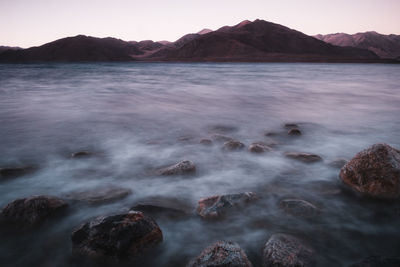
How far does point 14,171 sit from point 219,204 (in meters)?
2.95

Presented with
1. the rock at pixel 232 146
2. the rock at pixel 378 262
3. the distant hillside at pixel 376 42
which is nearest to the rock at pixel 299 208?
the rock at pixel 378 262

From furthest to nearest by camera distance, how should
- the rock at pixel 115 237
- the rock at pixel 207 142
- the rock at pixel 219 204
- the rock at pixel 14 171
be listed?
the rock at pixel 207 142 → the rock at pixel 14 171 → the rock at pixel 219 204 → the rock at pixel 115 237

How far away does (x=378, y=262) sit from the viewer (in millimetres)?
1889

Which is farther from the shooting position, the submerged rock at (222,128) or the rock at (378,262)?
the submerged rock at (222,128)

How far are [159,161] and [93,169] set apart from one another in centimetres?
100

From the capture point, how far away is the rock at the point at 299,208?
2.60 meters

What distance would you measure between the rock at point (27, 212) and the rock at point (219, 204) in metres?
1.52

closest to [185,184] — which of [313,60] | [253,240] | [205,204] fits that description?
[205,204]

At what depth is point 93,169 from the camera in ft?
12.4

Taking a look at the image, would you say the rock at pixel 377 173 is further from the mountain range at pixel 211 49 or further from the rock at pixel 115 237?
the mountain range at pixel 211 49

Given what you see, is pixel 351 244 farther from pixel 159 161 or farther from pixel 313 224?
pixel 159 161

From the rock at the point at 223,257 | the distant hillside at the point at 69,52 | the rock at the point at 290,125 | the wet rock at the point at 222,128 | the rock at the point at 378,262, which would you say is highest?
the distant hillside at the point at 69,52

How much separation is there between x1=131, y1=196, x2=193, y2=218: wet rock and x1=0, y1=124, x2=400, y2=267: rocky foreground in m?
0.01

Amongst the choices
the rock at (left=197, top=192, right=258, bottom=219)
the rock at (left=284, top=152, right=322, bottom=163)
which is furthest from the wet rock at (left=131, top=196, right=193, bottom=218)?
the rock at (left=284, top=152, right=322, bottom=163)
